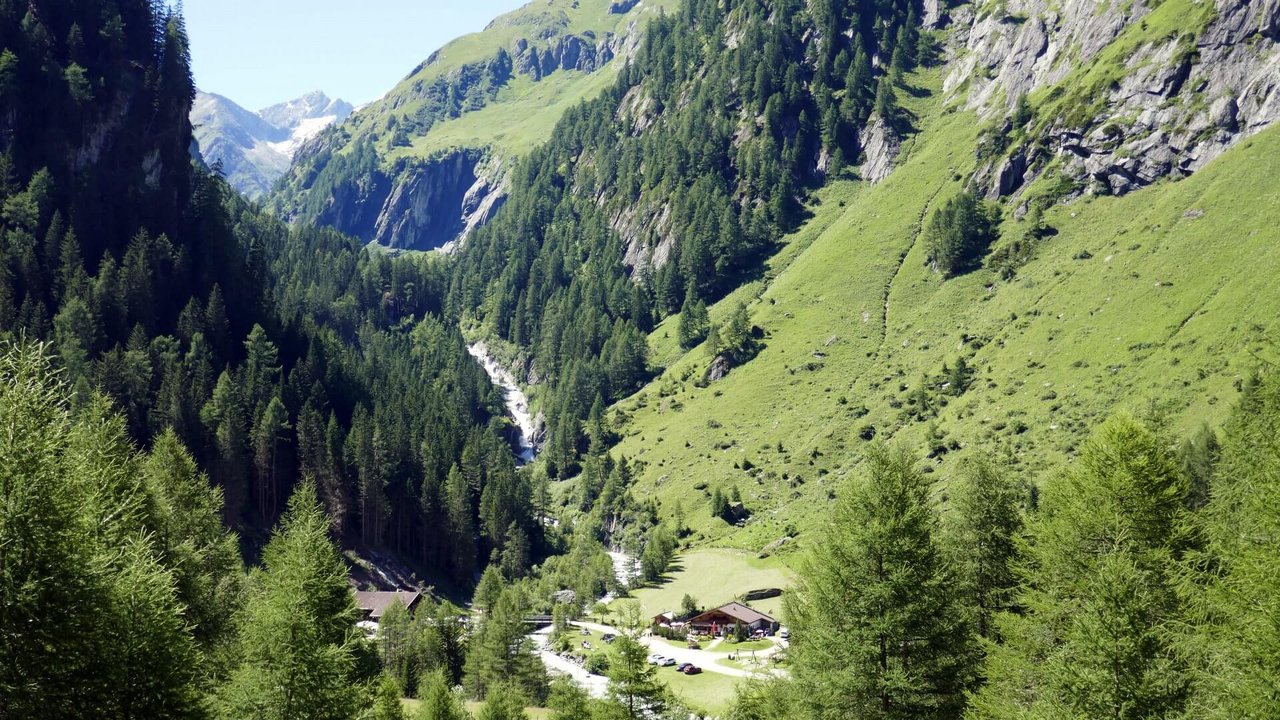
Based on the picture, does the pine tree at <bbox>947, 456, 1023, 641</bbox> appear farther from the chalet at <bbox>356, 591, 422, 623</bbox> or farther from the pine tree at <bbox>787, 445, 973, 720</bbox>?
the chalet at <bbox>356, 591, 422, 623</bbox>

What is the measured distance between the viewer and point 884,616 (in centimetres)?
2648

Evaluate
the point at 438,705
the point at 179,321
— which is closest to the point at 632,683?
the point at 438,705

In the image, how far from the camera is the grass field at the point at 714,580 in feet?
393

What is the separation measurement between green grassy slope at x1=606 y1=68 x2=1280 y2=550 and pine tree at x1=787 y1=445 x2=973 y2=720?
84.2 metres

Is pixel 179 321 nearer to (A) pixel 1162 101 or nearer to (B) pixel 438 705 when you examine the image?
(B) pixel 438 705

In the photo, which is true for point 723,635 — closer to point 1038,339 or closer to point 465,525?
point 465,525

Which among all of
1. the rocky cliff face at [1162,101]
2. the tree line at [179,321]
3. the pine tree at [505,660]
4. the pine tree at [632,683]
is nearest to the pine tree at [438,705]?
the pine tree at [632,683]

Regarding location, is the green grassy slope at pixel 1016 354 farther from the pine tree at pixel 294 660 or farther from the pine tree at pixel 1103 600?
the pine tree at pixel 294 660

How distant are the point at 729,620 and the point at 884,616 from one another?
277 ft

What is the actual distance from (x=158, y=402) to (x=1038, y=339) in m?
142

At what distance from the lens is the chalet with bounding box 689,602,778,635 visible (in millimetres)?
103562

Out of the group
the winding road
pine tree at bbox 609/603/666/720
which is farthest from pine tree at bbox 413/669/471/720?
the winding road

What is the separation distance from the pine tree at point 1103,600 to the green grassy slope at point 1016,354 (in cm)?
7793

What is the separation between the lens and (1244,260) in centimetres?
12231
